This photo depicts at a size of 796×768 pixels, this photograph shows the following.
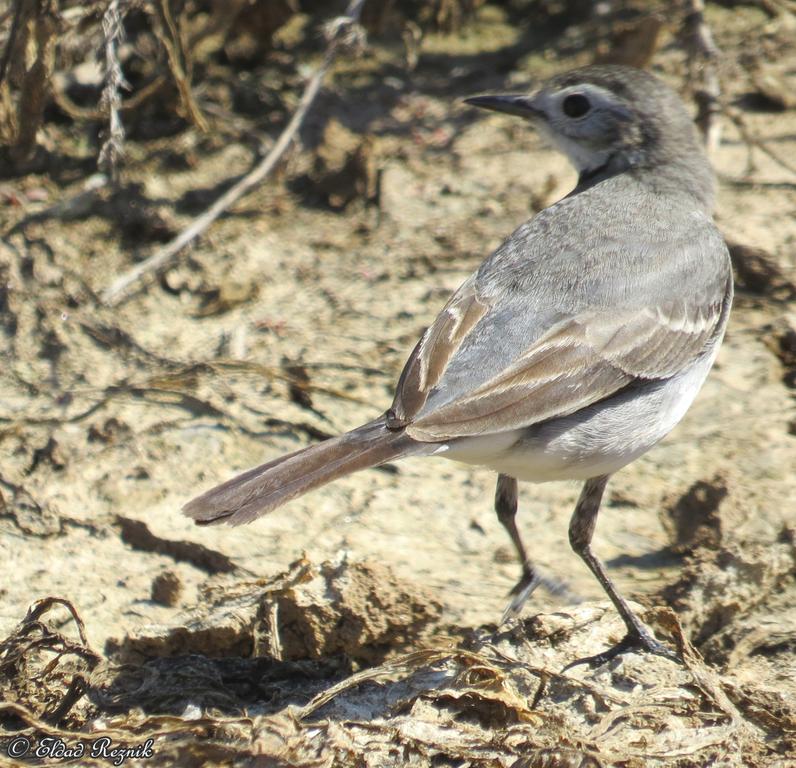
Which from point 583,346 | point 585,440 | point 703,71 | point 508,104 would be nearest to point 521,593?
point 585,440

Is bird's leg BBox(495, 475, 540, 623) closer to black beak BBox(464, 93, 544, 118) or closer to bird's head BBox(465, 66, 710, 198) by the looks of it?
bird's head BBox(465, 66, 710, 198)

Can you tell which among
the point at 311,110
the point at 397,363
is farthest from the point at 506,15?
the point at 397,363

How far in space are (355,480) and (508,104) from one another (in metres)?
2.08

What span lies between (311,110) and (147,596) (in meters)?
4.35

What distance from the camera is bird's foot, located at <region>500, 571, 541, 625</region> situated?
16.3ft

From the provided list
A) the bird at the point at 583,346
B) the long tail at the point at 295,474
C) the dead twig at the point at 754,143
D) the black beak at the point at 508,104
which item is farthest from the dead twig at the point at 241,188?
the long tail at the point at 295,474

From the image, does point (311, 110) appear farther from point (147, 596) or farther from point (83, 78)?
point (147, 596)

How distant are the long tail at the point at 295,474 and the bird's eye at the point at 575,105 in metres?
2.37

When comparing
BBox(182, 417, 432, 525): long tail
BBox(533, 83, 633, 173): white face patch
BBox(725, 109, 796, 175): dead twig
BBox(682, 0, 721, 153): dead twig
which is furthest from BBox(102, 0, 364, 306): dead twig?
BBox(182, 417, 432, 525): long tail

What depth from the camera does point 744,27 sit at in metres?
8.77

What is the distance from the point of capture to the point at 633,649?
455cm

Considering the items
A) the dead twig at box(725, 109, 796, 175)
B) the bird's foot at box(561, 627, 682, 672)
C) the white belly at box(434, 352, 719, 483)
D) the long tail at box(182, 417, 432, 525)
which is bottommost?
the bird's foot at box(561, 627, 682, 672)

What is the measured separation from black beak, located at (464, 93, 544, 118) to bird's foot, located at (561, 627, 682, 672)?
278 cm

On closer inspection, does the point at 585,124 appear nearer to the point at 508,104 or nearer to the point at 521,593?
the point at 508,104
